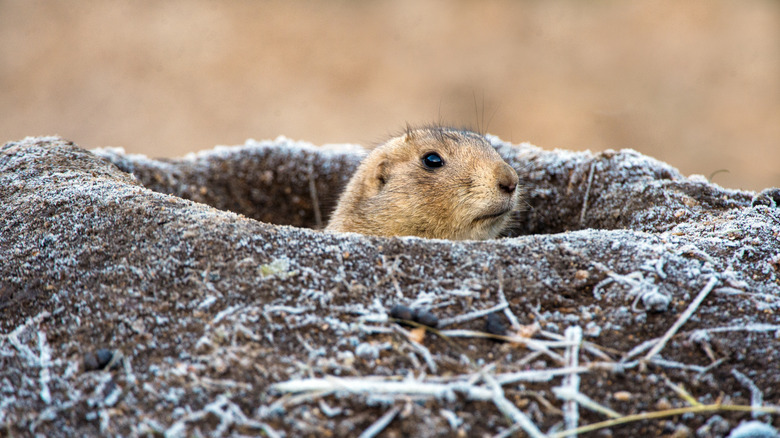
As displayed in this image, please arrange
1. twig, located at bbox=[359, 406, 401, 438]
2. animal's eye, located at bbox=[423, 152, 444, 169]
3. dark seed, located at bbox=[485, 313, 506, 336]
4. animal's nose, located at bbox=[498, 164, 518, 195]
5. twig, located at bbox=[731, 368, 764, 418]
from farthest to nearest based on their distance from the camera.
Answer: animal's eye, located at bbox=[423, 152, 444, 169], animal's nose, located at bbox=[498, 164, 518, 195], dark seed, located at bbox=[485, 313, 506, 336], twig, located at bbox=[731, 368, 764, 418], twig, located at bbox=[359, 406, 401, 438]

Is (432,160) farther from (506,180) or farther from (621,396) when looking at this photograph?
(621,396)

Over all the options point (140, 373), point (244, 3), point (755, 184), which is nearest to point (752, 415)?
point (140, 373)

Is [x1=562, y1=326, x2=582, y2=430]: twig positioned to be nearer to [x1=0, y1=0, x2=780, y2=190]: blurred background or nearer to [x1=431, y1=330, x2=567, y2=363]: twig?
[x1=431, y1=330, x2=567, y2=363]: twig

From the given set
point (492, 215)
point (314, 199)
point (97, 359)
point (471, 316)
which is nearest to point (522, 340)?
point (471, 316)

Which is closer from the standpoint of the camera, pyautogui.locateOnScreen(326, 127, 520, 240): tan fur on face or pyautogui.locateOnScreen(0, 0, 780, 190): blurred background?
pyautogui.locateOnScreen(326, 127, 520, 240): tan fur on face

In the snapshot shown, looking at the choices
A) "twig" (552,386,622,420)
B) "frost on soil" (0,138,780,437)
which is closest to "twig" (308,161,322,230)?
"frost on soil" (0,138,780,437)

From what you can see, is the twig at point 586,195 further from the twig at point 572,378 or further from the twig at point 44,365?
the twig at point 44,365

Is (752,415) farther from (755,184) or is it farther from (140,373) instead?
(755,184)
